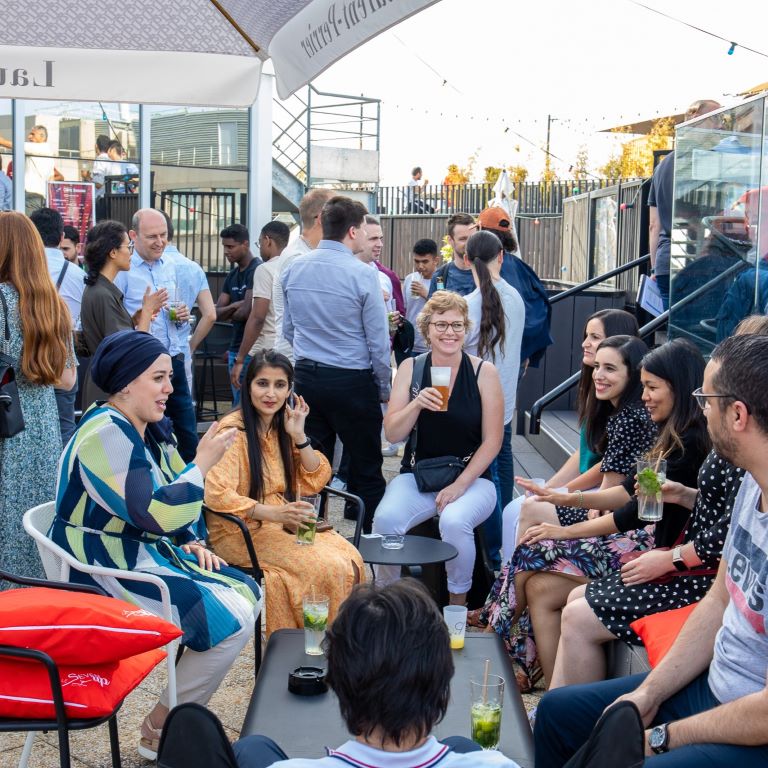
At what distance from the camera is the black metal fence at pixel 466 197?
21.3 meters

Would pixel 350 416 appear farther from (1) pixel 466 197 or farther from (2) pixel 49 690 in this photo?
(1) pixel 466 197

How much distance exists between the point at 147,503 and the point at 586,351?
229 cm

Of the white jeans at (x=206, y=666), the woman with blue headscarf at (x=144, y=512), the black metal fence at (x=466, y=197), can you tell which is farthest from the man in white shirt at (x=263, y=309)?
the black metal fence at (x=466, y=197)

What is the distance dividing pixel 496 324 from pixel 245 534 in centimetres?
228

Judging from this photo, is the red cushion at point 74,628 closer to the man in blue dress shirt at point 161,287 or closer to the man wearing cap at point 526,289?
the man in blue dress shirt at point 161,287

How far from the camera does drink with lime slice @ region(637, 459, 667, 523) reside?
3.32 metres

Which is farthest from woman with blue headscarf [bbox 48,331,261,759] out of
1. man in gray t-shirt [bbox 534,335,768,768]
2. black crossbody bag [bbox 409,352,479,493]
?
black crossbody bag [bbox 409,352,479,493]

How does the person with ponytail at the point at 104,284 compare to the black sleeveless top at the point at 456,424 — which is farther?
the person with ponytail at the point at 104,284

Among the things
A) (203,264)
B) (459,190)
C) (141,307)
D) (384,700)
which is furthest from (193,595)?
(459,190)

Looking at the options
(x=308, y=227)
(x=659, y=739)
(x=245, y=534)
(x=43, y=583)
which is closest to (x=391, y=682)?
(x=659, y=739)

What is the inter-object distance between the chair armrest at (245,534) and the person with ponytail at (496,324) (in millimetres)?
1835

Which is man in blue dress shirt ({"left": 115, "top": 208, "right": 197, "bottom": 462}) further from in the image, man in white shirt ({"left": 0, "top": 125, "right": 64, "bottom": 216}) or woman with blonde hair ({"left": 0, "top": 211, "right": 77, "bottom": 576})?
man in white shirt ({"left": 0, "top": 125, "right": 64, "bottom": 216})

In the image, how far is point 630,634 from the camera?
326 cm

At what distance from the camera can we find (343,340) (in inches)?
214
